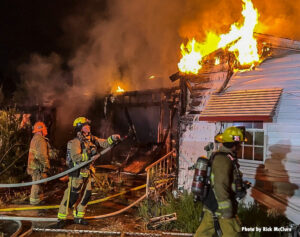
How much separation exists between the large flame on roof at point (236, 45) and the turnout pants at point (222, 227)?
165 inches

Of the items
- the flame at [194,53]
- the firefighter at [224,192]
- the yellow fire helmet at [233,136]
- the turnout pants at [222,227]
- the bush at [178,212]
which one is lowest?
the bush at [178,212]

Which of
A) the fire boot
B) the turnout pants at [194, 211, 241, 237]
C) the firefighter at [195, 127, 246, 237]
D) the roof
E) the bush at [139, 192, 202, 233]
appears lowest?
the fire boot

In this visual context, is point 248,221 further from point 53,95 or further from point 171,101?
point 53,95

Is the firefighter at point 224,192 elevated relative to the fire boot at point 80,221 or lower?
elevated

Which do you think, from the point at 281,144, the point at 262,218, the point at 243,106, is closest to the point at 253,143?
the point at 281,144

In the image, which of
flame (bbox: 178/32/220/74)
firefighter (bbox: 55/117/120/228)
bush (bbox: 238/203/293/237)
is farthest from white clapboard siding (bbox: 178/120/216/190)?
firefighter (bbox: 55/117/120/228)

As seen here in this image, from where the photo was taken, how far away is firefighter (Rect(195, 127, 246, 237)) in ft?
11.1

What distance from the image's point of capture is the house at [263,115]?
573 centimetres

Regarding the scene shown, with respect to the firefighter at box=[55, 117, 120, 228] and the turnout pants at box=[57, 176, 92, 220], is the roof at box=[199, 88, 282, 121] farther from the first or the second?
the turnout pants at box=[57, 176, 92, 220]

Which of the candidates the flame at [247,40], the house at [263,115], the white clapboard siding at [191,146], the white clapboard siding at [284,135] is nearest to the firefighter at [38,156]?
the white clapboard siding at [191,146]

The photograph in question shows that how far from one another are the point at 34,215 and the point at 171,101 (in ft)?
20.3

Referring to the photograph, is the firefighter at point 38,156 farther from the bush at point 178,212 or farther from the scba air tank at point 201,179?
the scba air tank at point 201,179

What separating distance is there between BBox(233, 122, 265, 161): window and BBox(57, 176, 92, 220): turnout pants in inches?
147

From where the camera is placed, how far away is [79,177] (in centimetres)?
544
